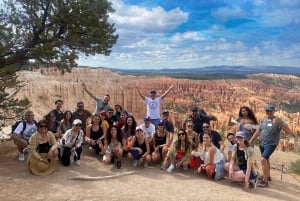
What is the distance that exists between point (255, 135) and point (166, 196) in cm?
220

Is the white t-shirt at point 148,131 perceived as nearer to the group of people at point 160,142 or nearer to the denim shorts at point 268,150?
the group of people at point 160,142

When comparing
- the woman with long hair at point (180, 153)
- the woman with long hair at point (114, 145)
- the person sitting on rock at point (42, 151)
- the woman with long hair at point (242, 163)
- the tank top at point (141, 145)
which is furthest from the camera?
the tank top at point (141, 145)

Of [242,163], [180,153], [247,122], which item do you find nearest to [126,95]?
[180,153]

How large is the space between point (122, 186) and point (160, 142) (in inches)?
57.5

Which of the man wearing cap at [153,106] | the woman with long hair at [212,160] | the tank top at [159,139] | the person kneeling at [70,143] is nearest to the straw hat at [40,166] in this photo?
the person kneeling at [70,143]

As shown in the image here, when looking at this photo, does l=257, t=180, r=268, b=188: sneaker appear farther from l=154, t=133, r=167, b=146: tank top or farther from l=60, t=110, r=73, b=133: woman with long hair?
l=60, t=110, r=73, b=133: woman with long hair

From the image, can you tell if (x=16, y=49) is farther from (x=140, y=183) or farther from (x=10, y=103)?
(x=140, y=183)

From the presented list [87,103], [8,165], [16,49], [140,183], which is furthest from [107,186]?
[87,103]

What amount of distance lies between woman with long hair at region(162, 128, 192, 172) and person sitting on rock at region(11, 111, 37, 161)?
2875 millimetres

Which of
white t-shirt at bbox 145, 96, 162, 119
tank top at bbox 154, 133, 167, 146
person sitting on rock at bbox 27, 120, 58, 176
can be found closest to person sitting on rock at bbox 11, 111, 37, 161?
person sitting on rock at bbox 27, 120, 58, 176

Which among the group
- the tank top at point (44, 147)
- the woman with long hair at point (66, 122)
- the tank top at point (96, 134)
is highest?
the woman with long hair at point (66, 122)

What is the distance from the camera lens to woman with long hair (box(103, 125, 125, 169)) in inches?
297

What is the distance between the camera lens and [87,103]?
39.0m

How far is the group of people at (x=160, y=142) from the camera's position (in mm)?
6805
